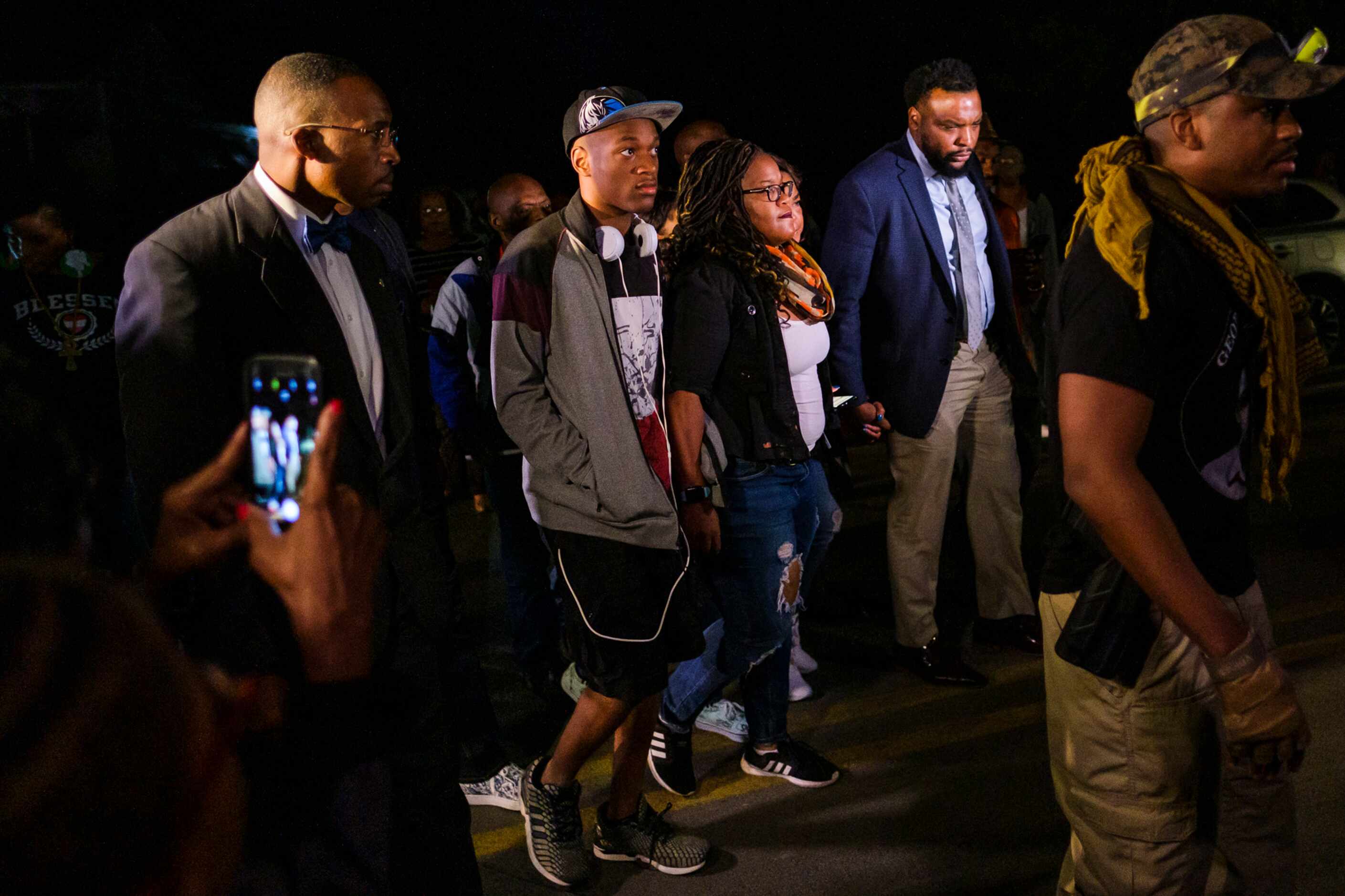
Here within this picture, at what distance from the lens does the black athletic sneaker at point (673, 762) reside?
12.3ft

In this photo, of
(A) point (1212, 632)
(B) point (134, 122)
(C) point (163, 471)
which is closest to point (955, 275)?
(A) point (1212, 632)

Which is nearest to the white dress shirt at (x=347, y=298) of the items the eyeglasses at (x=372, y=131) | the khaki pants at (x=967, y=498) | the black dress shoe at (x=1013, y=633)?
the eyeglasses at (x=372, y=131)

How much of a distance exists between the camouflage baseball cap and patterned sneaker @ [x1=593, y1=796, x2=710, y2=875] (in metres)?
2.28

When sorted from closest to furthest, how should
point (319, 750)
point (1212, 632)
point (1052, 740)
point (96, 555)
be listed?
point (96, 555) → point (319, 750) → point (1212, 632) → point (1052, 740)

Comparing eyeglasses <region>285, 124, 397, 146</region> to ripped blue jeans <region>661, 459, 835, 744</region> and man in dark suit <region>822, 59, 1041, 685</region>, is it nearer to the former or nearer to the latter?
ripped blue jeans <region>661, 459, 835, 744</region>

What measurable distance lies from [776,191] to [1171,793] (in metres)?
2.25

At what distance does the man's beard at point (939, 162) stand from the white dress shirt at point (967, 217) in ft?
0.04

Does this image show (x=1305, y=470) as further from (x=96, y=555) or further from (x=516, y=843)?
(x=96, y=555)

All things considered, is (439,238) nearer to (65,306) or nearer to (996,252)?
(65,306)

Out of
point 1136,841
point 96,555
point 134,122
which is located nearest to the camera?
point 96,555

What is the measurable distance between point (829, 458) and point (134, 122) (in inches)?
387

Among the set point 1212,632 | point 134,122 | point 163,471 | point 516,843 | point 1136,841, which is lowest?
point 516,843

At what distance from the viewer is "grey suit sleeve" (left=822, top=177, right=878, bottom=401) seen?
14.8 ft

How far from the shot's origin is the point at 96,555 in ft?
3.84
